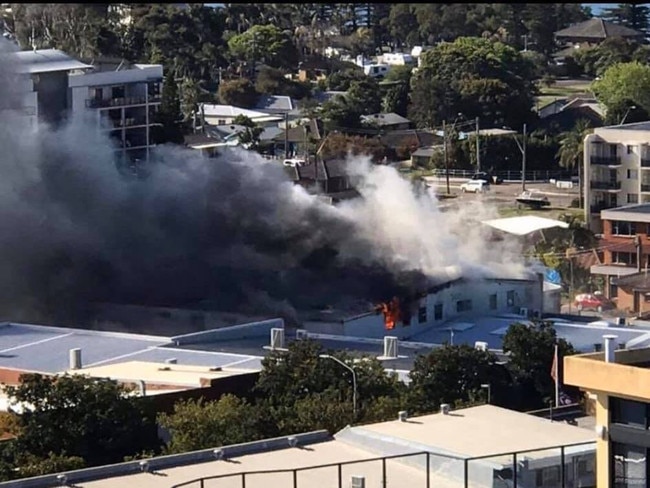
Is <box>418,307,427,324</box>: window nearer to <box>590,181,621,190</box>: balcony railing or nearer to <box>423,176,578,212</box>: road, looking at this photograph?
<box>590,181,621,190</box>: balcony railing

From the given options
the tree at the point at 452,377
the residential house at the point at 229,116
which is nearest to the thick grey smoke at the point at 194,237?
the tree at the point at 452,377

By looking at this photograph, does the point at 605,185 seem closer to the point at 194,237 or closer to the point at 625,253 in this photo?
the point at 625,253

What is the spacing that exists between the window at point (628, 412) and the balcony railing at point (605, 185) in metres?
26.2

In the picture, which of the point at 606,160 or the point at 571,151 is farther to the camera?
the point at 571,151

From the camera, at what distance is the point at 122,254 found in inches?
1030

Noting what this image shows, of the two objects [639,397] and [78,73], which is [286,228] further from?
[639,397]

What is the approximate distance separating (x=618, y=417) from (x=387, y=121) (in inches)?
1604

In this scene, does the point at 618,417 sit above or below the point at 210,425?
above

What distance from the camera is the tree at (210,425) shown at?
1336cm

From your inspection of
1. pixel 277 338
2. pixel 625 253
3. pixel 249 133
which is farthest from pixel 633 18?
pixel 277 338

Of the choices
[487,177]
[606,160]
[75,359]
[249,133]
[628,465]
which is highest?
[628,465]

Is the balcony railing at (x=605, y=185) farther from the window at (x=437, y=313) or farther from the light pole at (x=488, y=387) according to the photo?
the light pole at (x=488, y=387)

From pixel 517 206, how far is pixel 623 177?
4.96m

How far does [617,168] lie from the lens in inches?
1319
